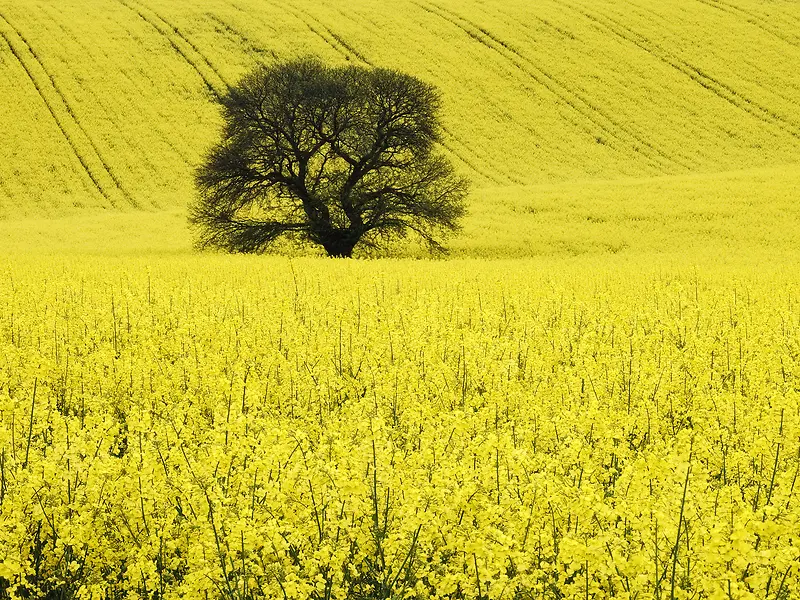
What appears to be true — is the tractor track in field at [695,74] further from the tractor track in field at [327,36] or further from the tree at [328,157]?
the tree at [328,157]

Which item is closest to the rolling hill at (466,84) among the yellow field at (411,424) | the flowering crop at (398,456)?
the yellow field at (411,424)

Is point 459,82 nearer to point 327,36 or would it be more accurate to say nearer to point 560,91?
point 560,91

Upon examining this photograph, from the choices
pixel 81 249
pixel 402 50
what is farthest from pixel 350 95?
pixel 402 50

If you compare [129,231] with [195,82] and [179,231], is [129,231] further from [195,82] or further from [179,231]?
[195,82]

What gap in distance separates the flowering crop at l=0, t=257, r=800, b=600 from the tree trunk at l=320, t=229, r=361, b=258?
1647 centimetres

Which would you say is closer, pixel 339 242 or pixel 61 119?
pixel 339 242

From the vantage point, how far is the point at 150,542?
3869mm

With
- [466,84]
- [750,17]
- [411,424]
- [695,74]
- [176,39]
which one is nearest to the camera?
[411,424]

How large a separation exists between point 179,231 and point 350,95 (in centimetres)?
1060

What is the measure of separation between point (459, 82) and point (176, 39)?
18.4 metres

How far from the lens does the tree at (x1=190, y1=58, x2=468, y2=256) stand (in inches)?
1027

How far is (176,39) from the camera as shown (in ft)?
178

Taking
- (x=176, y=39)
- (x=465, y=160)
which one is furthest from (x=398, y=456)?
(x=176, y=39)

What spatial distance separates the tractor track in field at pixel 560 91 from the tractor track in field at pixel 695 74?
7.59 metres
